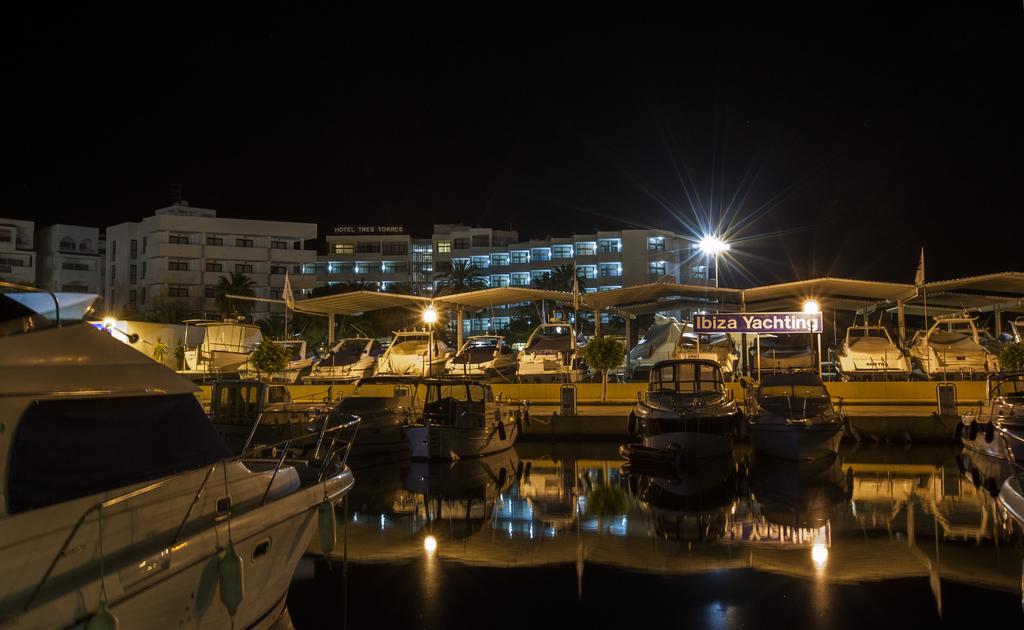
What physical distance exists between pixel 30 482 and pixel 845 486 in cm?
1442

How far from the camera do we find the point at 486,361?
Result: 29.4 meters

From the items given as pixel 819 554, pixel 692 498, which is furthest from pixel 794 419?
pixel 819 554

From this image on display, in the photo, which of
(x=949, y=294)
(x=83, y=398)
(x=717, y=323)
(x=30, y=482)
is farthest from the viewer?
(x=949, y=294)

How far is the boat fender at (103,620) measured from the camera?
488cm

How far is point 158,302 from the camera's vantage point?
223ft

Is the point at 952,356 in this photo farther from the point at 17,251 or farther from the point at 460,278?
the point at 17,251

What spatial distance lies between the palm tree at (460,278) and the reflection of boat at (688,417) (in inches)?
2239

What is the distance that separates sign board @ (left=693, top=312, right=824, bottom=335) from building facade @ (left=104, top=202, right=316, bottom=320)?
52558mm

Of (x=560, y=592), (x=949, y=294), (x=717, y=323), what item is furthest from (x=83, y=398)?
(x=949, y=294)

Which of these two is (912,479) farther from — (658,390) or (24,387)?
(24,387)

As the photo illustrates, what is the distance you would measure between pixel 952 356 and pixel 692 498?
17884 mm

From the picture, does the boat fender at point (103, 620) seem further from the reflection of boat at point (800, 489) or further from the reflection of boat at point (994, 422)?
the reflection of boat at point (994, 422)

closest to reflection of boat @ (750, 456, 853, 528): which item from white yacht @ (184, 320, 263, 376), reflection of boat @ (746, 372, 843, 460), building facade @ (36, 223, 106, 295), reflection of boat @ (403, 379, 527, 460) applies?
reflection of boat @ (746, 372, 843, 460)

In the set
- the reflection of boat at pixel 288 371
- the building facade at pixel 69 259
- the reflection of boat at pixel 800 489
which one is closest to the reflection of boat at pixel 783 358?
the reflection of boat at pixel 800 489
